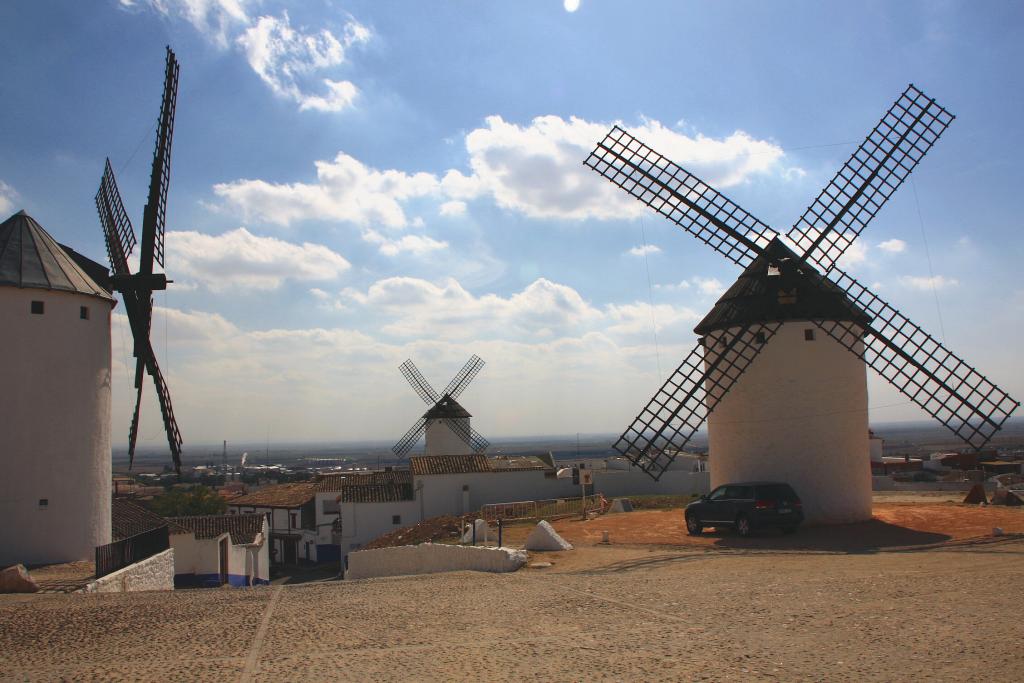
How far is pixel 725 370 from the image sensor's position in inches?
850

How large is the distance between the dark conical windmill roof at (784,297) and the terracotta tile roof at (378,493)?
22786 mm

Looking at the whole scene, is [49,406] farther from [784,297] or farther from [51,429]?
[784,297]

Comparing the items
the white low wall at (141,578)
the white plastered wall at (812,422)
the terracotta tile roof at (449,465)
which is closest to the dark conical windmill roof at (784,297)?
the white plastered wall at (812,422)

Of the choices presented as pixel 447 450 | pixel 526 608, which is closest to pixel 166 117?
pixel 526 608

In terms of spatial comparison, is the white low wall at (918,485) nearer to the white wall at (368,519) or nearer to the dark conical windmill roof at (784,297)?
the dark conical windmill roof at (784,297)

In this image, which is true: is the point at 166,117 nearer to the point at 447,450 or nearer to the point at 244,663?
the point at 244,663

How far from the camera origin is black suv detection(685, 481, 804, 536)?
18375mm

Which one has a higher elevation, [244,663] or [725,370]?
[725,370]

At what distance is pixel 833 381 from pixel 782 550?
646cm

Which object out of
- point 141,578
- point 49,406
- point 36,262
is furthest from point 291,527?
point 36,262

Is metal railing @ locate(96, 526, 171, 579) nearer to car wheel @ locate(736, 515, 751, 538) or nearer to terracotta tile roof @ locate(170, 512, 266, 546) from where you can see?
terracotta tile roof @ locate(170, 512, 266, 546)

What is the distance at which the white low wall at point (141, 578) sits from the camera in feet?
54.5

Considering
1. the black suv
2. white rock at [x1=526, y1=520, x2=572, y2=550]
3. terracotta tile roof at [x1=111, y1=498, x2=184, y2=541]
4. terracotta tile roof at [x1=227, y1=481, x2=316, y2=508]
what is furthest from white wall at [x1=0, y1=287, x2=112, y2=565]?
terracotta tile roof at [x1=227, y1=481, x2=316, y2=508]

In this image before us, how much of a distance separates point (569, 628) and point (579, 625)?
0.21m
